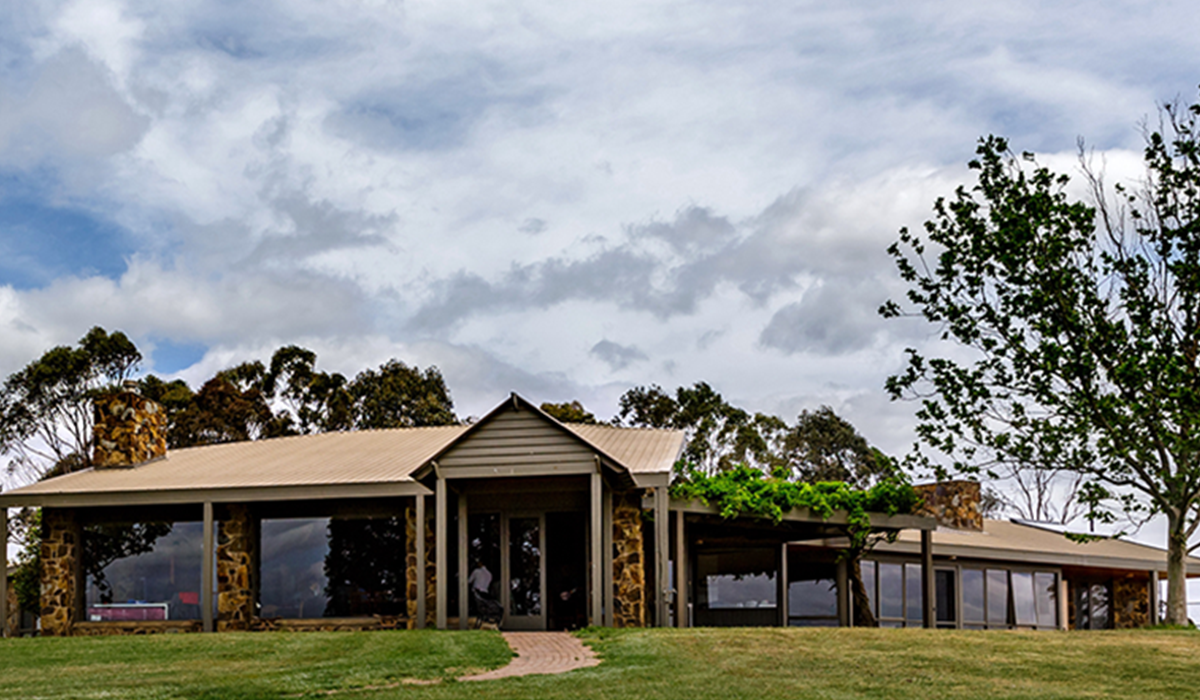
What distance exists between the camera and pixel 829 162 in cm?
1869

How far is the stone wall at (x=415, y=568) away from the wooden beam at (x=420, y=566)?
8 centimetres

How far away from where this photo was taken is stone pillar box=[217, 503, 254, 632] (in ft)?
63.3

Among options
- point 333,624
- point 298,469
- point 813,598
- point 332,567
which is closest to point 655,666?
point 333,624

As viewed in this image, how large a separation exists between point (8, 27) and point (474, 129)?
7.17 m

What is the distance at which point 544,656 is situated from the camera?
13.1 metres

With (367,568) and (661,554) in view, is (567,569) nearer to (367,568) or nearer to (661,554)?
(661,554)

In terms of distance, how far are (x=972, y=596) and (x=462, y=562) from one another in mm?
13605

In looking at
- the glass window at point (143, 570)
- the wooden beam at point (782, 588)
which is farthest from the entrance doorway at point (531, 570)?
the wooden beam at point (782, 588)

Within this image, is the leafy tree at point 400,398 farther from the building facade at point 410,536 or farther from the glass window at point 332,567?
the glass window at point 332,567

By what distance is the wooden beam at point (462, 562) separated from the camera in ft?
56.3

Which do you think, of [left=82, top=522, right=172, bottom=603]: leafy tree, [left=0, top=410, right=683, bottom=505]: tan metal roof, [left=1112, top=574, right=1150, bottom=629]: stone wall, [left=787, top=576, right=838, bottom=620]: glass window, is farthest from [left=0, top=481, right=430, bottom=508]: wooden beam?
[left=1112, top=574, right=1150, bottom=629]: stone wall

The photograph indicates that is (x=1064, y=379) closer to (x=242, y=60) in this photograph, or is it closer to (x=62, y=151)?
(x=242, y=60)

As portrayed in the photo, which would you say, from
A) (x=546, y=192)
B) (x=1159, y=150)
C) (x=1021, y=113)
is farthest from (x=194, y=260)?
(x=1159, y=150)

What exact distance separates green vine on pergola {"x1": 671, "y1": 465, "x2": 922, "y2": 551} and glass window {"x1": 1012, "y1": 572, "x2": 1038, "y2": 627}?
7.25 meters
